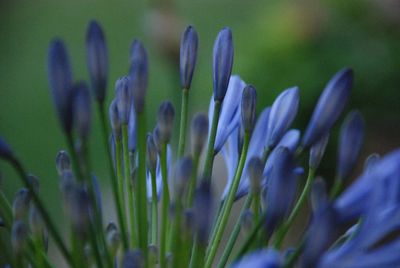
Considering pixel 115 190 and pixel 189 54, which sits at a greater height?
pixel 189 54

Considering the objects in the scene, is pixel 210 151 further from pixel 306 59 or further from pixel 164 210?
pixel 306 59

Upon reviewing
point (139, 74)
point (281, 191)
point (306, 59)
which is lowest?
point (281, 191)

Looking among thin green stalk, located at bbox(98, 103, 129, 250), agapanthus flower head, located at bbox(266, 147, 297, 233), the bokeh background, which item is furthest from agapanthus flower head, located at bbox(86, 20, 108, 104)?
the bokeh background

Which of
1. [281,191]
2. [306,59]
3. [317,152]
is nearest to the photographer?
[281,191]

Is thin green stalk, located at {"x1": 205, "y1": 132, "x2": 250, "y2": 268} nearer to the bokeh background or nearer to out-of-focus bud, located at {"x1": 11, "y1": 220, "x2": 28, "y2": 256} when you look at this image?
out-of-focus bud, located at {"x1": 11, "y1": 220, "x2": 28, "y2": 256}

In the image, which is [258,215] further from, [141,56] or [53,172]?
[53,172]

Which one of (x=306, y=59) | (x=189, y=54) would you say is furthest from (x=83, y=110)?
(x=306, y=59)

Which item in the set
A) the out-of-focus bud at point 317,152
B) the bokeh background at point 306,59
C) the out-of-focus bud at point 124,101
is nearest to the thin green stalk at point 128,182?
the out-of-focus bud at point 124,101
